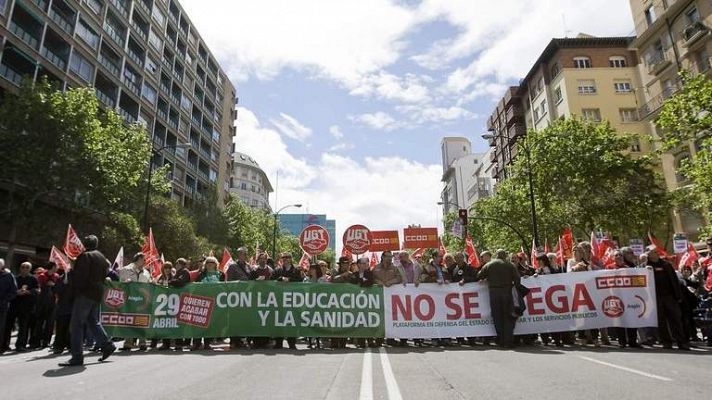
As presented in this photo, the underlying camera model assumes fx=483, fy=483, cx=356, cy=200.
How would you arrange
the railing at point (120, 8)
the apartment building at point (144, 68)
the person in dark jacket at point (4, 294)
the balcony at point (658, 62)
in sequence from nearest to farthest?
the person in dark jacket at point (4, 294)
the apartment building at point (144, 68)
the balcony at point (658, 62)
the railing at point (120, 8)

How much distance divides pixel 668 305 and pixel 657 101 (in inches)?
1224

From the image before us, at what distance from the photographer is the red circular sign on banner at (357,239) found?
15508 mm

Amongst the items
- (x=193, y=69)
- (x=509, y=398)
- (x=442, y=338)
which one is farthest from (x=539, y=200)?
(x=193, y=69)

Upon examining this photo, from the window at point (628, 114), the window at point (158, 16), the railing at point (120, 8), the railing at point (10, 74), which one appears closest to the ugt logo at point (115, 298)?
the railing at point (10, 74)

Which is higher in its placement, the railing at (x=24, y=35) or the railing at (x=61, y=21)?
the railing at (x=61, y=21)

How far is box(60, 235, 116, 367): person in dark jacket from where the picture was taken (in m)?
7.17

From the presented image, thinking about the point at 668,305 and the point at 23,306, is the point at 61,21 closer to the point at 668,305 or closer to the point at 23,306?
the point at 23,306

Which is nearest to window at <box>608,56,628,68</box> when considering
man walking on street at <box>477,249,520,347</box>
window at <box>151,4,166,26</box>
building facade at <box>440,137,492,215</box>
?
building facade at <box>440,137,492,215</box>

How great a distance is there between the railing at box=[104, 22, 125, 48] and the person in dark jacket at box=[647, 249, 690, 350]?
144ft

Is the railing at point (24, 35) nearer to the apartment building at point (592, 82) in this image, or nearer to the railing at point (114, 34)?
the railing at point (114, 34)

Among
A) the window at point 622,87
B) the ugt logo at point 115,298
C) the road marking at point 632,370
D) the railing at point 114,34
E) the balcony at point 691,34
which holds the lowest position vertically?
the road marking at point 632,370

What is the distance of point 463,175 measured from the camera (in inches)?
4161

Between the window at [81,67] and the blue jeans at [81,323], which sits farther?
the window at [81,67]

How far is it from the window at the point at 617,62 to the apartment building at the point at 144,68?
40533 millimetres
